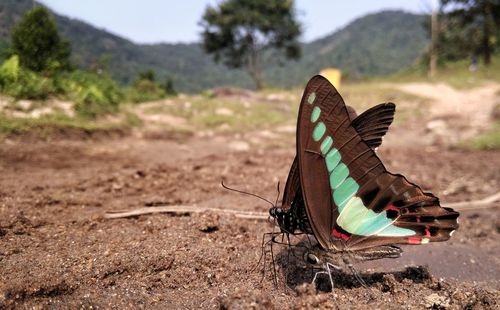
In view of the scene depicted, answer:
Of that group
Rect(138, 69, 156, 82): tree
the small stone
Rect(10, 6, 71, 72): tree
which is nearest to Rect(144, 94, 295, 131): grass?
Rect(10, 6, 71, 72): tree

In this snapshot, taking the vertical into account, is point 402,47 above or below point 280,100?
above

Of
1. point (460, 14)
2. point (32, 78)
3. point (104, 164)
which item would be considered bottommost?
point (104, 164)

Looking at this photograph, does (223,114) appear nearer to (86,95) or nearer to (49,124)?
(86,95)

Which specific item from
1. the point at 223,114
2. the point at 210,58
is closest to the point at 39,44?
the point at 223,114

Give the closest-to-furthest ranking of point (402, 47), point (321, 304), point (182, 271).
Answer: point (321, 304) → point (182, 271) → point (402, 47)

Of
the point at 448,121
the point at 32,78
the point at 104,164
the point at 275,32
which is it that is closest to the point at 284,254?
the point at 104,164

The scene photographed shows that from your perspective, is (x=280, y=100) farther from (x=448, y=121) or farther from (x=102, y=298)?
(x=102, y=298)

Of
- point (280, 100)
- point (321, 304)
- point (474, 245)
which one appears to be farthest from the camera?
point (280, 100)
